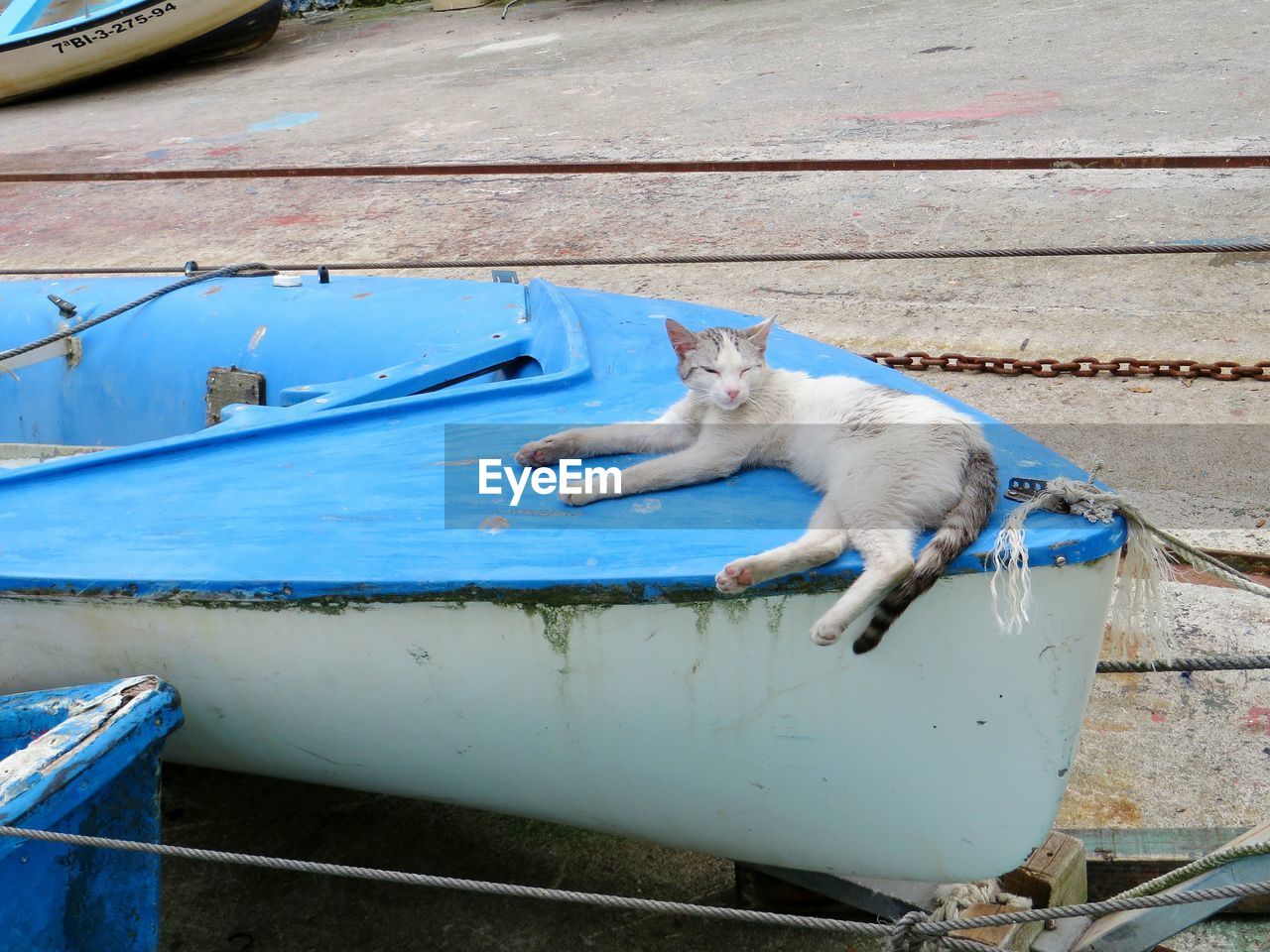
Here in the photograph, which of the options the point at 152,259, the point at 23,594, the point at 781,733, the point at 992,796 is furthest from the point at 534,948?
the point at 152,259

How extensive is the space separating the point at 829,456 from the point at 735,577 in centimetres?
34

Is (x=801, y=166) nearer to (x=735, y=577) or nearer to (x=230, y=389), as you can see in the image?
(x=230, y=389)

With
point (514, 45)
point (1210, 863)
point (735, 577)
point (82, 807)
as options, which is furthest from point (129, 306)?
point (514, 45)

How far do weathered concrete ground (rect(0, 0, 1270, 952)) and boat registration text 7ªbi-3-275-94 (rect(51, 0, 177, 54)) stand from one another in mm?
508

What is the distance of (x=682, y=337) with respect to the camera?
2.16 m

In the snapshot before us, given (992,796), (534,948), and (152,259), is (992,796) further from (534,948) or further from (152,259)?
(152,259)

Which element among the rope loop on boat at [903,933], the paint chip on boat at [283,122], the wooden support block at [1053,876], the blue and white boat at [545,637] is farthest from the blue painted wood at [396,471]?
the paint chip on boat at [283,122]

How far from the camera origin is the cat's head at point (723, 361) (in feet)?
6.79

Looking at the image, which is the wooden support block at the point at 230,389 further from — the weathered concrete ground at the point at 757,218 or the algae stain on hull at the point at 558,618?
the algae stain on hull at the point at 558,618

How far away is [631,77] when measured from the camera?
884 centimetres

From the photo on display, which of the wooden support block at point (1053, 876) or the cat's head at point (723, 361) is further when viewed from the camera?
the wooden support block at point (1053, 876)

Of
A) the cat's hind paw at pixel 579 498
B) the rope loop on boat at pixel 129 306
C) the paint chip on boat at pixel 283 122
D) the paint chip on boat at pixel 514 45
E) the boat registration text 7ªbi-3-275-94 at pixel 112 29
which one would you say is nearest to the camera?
the cat's hind paw at pixel 579 498

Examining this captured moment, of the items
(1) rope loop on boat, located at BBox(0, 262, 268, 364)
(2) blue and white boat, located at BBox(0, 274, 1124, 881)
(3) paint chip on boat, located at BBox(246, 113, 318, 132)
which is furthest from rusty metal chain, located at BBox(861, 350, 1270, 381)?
(3) paint chip on boat, located at BBox(246, 113, 318, 132)

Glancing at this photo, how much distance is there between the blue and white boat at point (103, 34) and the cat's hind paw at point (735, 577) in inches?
396
